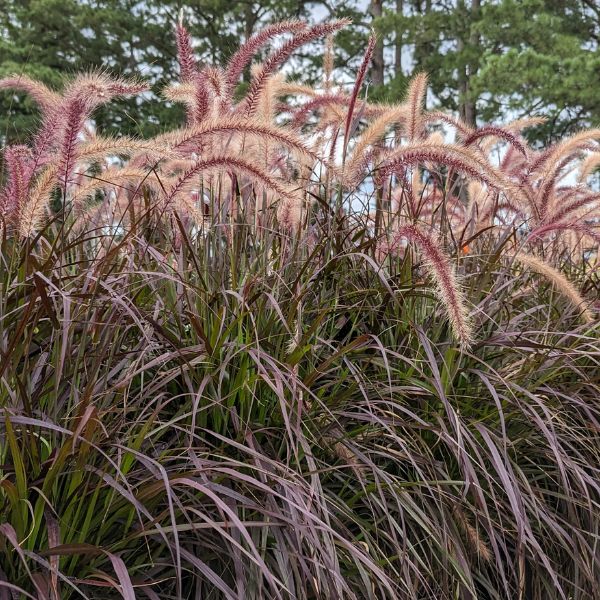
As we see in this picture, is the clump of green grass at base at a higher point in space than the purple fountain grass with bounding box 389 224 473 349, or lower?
lower

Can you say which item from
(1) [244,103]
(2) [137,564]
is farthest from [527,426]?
(1) [244,103]

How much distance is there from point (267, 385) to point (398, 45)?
16803 millimetres

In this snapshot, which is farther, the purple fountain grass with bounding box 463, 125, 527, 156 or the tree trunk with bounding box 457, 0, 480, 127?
the tree trunk with bounding box 457, 0, 480, 127

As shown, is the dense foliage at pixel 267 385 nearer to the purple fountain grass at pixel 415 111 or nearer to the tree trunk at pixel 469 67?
the purple fountain grass at pixel 415 111

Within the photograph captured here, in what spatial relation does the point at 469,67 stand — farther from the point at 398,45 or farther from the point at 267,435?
the point at 267,435

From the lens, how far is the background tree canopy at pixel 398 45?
14.5 metres

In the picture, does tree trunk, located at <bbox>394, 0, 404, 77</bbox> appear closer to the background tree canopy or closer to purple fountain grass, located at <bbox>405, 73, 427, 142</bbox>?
the background tree canopy

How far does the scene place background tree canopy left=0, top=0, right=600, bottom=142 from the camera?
14516 mm

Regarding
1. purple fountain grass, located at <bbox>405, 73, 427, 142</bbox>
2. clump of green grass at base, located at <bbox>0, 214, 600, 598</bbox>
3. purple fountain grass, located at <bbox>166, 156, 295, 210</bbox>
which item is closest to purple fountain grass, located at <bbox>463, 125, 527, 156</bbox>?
purple fountain grass, located at <bbox>405, 73, 427, 142</bbox>

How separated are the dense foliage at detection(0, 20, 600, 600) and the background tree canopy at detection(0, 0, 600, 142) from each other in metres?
12.5

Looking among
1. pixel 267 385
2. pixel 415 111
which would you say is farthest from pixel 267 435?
pixel 415 111

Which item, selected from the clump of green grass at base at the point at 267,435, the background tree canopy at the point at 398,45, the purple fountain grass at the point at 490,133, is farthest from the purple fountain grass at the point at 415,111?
the background tree canopy at the point at 398,45

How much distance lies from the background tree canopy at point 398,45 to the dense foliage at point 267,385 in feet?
41.0

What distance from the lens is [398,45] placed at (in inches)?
671
